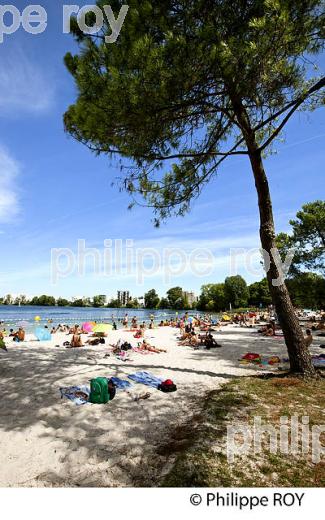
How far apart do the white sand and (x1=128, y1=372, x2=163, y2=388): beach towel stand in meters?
0.28

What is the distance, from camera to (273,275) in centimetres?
853

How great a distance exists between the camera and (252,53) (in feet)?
21.0

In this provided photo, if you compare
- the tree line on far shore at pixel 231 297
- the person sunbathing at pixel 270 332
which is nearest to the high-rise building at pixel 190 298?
the tree line on far shore at pixel 231 297

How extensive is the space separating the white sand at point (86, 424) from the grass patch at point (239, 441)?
0.35 m

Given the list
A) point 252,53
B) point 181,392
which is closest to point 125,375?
point 181,392

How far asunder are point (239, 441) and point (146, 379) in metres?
4.36

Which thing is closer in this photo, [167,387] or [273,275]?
[167,387]

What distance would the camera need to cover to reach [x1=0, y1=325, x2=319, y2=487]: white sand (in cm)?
421

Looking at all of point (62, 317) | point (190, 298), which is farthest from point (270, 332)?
point (190, 298)

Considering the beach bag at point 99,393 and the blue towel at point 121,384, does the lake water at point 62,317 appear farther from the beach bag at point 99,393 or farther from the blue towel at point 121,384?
the beach bag at point 99,393

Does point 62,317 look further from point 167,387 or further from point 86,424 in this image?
point 86,424

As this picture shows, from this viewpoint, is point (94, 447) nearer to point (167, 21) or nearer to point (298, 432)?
point (298, 432)


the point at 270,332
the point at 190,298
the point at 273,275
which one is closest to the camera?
the point at 273,275
